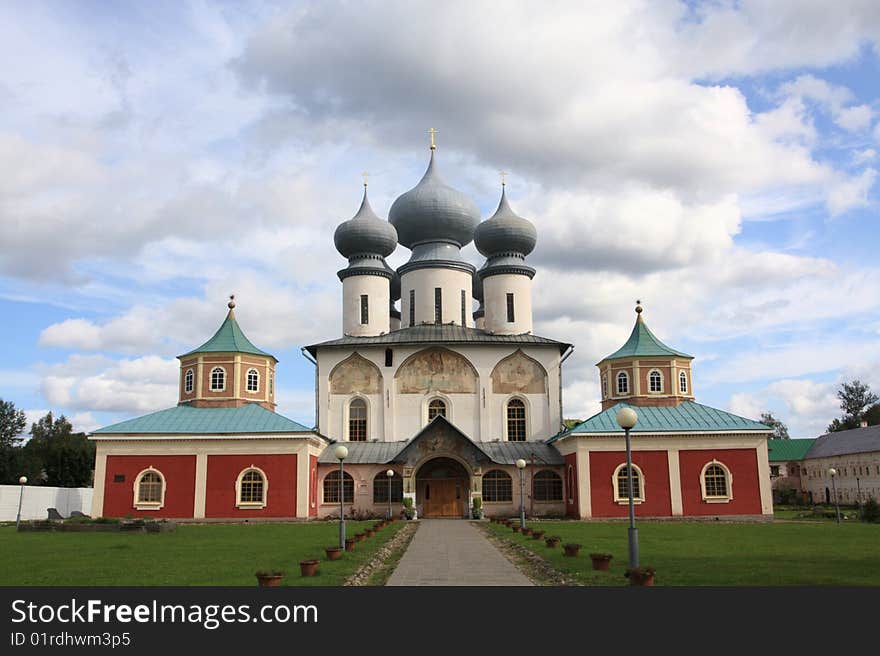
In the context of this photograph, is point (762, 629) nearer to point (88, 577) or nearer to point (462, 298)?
point (88, 577)

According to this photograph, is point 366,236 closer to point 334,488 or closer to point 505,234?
point 505,234

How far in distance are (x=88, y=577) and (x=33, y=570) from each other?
6.51 ft

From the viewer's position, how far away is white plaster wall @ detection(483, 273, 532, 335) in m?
43.3

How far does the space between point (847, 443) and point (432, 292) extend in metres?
36.7

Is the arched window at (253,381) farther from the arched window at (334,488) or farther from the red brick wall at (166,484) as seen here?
the arched window at (334,488)

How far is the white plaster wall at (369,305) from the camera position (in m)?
43.7

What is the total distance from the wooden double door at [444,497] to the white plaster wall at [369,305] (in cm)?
930

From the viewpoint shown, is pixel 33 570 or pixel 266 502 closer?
pixel 33 570

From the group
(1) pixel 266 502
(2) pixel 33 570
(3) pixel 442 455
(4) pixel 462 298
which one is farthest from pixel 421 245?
(2) pixel 33 570

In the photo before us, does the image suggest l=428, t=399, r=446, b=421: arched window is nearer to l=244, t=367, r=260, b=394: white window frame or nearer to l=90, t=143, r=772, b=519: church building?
l=90, t=143, r=772, b=519: church building

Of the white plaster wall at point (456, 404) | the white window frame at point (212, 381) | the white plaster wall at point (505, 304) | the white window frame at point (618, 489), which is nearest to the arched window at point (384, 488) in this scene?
the white plaster wall at point (456, 404)

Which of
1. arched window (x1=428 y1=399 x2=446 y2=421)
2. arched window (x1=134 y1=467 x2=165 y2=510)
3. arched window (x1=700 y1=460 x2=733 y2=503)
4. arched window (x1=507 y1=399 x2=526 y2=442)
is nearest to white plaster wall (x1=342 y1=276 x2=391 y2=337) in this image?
arched window (x1=428 y1=399 x2=446 y2=421)

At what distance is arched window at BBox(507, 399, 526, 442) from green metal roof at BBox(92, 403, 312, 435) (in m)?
10.4

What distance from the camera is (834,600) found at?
9805 mm
